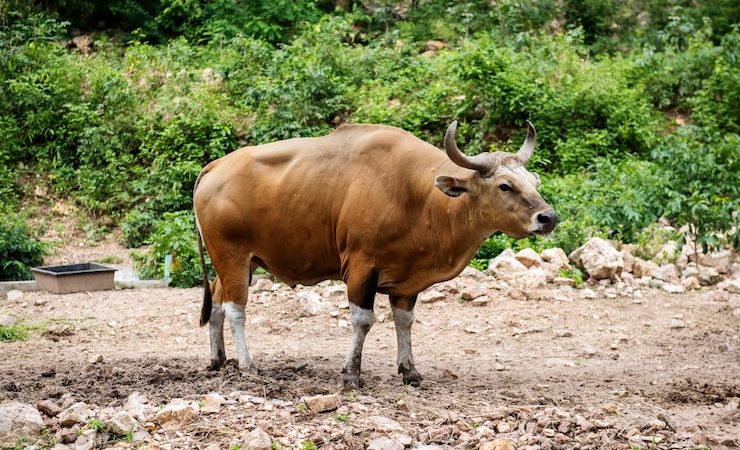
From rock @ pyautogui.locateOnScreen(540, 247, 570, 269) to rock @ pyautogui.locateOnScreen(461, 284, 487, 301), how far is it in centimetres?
133

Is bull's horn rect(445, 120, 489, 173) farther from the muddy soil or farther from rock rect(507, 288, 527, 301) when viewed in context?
rock rect(507, 288, 527, 301)

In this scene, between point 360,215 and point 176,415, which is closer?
point 176,415

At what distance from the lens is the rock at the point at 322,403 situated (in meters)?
6.33

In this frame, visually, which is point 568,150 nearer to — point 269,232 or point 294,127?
point 294,127

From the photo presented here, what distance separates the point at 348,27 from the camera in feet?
64.7

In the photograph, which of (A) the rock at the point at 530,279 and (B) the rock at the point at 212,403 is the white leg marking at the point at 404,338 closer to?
(B) the rock at the point at 212,403

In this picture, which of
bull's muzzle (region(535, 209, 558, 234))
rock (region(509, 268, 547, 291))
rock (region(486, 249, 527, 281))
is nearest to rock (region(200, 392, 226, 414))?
bull's muzzle (region(535, 209, 558, 234))

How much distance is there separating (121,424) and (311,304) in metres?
4.98

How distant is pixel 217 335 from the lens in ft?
26.7

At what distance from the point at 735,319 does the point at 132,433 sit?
23.3ft

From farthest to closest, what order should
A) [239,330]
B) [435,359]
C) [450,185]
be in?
1. [435,359]
2. [239,330]
3. [450,185]

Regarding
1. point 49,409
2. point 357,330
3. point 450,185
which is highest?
point 450,185

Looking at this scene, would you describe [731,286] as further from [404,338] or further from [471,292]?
[404,338]

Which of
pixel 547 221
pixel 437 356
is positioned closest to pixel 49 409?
pixel 547 221
